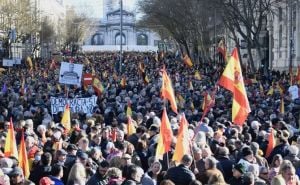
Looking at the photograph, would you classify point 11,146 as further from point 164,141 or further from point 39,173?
point 164,141

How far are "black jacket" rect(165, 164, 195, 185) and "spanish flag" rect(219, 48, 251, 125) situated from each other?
4503 mm

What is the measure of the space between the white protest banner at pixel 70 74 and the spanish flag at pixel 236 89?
30.8ft

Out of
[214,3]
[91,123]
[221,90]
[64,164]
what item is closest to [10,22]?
[214,3]

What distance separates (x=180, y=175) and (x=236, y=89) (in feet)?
16.2

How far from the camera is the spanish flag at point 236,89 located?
1358 cm

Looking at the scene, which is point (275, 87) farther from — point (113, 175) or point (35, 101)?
point (113, 175)

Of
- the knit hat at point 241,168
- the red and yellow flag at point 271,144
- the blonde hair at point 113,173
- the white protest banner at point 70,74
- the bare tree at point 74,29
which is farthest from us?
the bare tree at point 74,29

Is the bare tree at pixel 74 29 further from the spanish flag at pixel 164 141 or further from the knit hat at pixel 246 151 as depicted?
the knit hat at pixel 246 151

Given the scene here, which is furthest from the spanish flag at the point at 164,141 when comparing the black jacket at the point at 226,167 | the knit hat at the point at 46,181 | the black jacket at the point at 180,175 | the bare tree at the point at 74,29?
the bare tree at the point at 74,29

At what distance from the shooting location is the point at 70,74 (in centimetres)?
2269

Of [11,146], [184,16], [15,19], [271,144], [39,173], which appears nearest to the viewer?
[39,173]

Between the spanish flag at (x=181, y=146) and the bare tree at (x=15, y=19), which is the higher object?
the bare tree at (x=15, y=19)

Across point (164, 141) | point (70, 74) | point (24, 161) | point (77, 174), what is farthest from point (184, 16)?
point (77, 174)

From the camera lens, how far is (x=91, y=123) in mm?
15227
